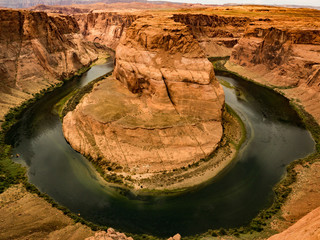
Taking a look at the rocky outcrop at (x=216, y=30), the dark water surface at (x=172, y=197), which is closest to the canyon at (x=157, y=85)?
the dark water surface at (x=172, y=197)

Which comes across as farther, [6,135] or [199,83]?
[6,135]

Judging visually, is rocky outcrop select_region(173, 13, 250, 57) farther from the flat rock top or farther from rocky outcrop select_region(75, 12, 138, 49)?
the flat rock top

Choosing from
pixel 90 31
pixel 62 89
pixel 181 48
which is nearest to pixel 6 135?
pixel 62 89

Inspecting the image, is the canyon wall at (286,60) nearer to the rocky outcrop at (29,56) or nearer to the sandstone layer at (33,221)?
the sandstone layer at (33,221)

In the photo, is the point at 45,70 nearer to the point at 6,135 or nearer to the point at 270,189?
the point at 6,135

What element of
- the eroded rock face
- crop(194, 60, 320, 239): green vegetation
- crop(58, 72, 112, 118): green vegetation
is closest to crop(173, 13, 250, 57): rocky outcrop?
crop(58, 72, 112, 118): green vegetation

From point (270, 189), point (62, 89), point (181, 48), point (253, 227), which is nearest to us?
point (253, 227)

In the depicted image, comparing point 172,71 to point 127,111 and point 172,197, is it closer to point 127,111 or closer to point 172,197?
point 127,111

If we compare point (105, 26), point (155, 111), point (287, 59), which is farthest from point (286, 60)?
point (105, 26)
